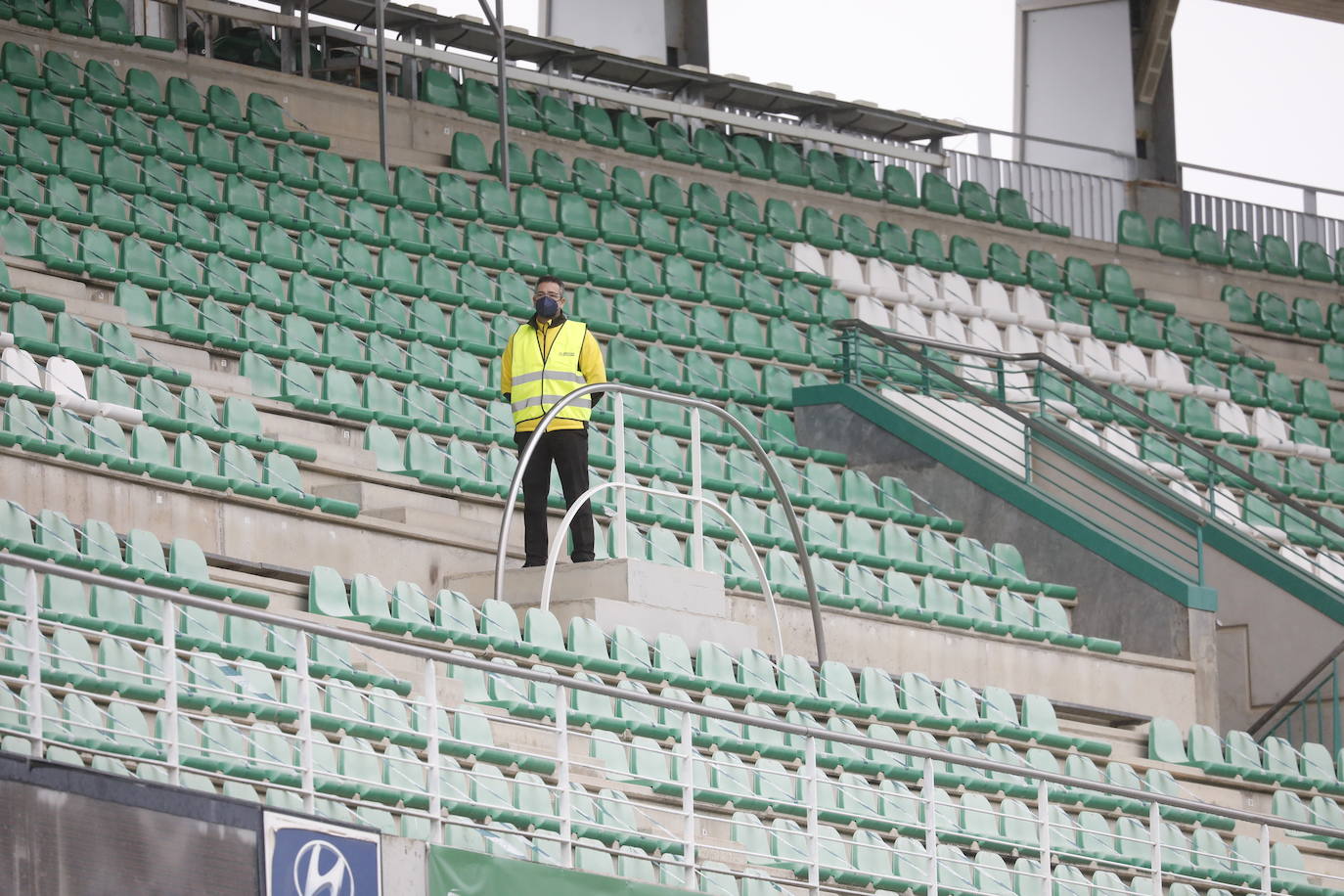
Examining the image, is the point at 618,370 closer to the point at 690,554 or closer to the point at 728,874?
the point at 690,554

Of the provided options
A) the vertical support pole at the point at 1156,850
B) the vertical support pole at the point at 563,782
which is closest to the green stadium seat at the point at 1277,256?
the vertical support pole at the point at 1156,850

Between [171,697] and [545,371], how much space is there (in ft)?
13.3

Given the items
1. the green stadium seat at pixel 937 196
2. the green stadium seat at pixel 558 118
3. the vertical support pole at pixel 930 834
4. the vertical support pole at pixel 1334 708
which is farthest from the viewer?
the green stadium seat at pixel 937 196

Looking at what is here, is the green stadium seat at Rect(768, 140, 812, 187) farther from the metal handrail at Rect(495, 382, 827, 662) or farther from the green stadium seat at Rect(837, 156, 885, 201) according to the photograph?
the metal handrail at Rect(495, 382, 827, 662)

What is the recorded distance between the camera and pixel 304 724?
25.3 feet

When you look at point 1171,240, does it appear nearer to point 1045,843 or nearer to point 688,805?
point 1045,843

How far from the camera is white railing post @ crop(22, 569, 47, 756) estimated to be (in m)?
7.12

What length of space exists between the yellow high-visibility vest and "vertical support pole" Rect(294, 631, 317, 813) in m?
3.47

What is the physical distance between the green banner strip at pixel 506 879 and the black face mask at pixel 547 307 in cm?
347

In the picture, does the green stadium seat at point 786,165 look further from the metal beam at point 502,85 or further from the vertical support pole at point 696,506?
the vertical support pole at point 696,506

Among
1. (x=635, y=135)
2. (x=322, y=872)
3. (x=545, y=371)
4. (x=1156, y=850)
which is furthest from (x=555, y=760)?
(x=635, y=135)

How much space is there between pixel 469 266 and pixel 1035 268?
219 inches

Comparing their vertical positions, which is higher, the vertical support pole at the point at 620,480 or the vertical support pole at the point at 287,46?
the vertical support pole at the point at 287,46

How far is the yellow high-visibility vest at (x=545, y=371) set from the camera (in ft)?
37.0
